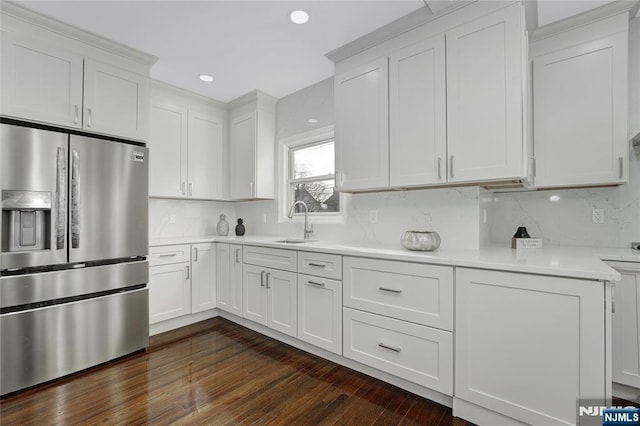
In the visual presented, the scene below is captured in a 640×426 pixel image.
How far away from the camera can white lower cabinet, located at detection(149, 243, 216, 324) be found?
2.78 meters

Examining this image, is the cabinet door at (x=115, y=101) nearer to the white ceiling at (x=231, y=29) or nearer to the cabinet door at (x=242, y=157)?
the white ceiling at (x=231, y=29)

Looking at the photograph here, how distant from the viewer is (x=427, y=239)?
2.02 metres

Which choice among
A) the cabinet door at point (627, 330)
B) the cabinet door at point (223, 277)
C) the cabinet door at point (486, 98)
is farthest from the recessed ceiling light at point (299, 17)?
the cabinet door at point (627, 330)

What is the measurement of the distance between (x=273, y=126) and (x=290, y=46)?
124 cm

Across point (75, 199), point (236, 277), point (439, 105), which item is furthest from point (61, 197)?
point (439, 105)

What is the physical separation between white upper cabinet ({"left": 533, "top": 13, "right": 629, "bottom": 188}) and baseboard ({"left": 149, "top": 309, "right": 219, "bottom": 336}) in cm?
340

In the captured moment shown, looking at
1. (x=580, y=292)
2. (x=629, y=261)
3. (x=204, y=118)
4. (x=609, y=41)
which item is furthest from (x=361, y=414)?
(x=204, y=118)

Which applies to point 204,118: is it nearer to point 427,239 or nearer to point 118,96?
point 118,96

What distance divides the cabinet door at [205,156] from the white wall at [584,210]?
10.2 ft

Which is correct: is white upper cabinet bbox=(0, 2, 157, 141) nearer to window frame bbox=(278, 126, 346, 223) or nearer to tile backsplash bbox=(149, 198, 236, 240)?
tile backsplash bbox=(149, 198, 236, 240)

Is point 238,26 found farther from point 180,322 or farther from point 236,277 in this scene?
point 180,322

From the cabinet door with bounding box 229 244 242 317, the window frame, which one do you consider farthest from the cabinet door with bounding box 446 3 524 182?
the cabinet door with bounding box 229 244 242 317

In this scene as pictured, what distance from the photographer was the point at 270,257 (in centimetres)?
267

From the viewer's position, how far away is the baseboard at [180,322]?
2857 millimetres
